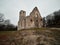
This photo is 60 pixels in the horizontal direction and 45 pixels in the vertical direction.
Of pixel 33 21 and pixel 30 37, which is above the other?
pixel 33 21

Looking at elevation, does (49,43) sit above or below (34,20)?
below

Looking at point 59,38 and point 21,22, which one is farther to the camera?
point 21,22

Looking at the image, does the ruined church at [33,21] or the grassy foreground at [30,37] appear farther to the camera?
the ruined church at [33,21]

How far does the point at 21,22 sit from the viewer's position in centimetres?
1285

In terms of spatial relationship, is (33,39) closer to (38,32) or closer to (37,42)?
(37,42)

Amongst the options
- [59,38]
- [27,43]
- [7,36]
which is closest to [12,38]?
[7,36]

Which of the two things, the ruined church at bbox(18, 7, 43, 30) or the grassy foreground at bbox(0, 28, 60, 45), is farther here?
the ruined church at bbox(18, 7, 43, 30)

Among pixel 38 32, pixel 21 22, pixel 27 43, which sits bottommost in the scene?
pixel 27 43

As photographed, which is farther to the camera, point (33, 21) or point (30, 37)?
→ point (33, 21)

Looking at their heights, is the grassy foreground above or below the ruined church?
below

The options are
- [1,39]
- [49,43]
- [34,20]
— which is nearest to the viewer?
[49,43]

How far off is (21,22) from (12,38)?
184 inches

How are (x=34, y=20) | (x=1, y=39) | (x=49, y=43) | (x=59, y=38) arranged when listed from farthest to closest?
(x=34, y=20) → (x=1, y=39) → (x=59, y=38) → (x=49, y=43)

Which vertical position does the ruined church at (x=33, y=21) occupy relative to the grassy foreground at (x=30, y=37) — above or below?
above
